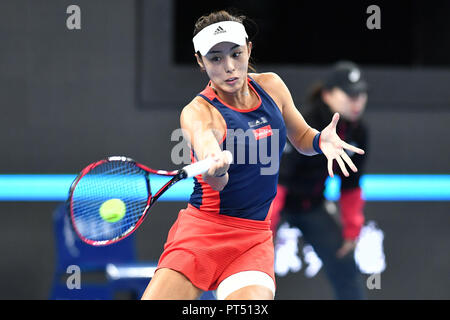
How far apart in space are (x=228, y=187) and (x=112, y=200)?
408mm

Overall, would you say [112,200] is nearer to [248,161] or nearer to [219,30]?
[248,161]

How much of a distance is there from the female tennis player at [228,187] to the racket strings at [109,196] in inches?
7.1

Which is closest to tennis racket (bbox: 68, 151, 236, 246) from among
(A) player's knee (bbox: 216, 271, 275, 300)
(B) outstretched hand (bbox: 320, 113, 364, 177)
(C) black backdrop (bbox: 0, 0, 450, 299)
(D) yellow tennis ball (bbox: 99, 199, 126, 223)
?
(D) yellow tennis ball (bbox: 99, 199, 126, 223)

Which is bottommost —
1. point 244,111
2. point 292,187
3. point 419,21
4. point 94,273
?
point 94,273

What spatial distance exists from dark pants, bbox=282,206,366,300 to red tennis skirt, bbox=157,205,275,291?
140cm

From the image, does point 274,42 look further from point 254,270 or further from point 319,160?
point 254,270

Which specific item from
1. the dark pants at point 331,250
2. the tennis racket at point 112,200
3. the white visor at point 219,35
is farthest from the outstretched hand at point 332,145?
the dark pants at point 331,250

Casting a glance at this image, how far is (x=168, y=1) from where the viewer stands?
14.5 feet

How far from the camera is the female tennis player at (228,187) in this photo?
7.50 ft

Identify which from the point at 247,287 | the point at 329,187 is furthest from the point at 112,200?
the point at 329,187

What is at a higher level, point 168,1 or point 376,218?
point 168,1

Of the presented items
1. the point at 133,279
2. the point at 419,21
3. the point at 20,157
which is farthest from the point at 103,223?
the point at 419,21

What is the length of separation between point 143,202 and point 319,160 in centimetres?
161

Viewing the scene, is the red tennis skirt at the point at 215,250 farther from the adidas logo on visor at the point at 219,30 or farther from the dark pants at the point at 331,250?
the dark pants at the point at 331,250
